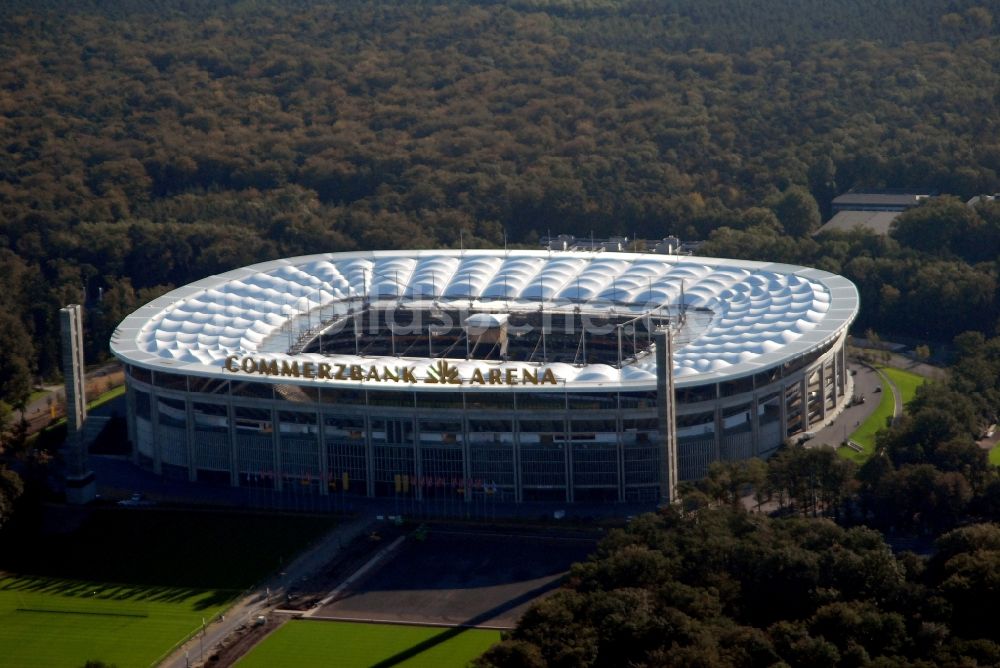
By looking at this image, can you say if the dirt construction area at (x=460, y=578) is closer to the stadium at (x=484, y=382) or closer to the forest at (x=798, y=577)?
the forest at (x=798, y=577)

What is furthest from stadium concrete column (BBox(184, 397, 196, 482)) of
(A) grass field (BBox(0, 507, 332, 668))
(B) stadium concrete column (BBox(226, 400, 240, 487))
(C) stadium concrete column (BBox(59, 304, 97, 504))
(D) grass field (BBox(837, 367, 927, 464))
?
(D) grass field (BBox(837, 367, 927, 464))

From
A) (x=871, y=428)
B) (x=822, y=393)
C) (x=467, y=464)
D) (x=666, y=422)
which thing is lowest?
(x=871, y=428)

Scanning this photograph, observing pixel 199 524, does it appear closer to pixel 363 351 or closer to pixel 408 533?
pixel 408 533

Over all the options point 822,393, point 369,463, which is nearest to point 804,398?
point 822,393

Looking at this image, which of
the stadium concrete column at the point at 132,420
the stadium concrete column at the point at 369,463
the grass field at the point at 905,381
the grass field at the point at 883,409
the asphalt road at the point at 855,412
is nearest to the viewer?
the stadium concrete column at the point at 369,463

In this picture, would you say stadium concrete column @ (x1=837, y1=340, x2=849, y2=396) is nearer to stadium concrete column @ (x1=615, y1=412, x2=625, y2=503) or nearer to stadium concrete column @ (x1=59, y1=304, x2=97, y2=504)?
→ stadium concrete column @ (x1=615, y1=412, x2=625, y2=503)

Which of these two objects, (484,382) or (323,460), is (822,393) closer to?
(484,382)

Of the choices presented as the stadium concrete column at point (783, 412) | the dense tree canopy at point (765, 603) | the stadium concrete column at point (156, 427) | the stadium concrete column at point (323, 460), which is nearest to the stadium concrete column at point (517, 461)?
the stadium concrete column at point (323, 460)
